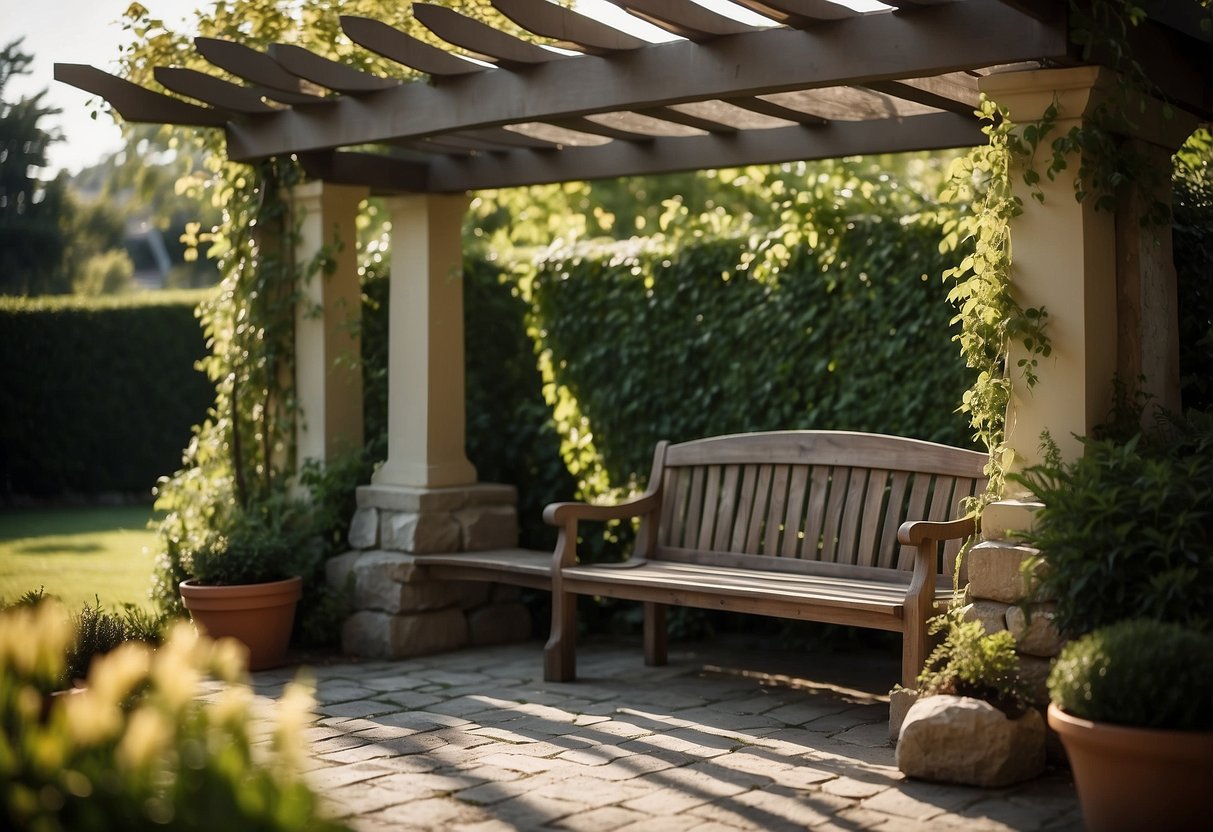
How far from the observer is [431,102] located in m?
5.44

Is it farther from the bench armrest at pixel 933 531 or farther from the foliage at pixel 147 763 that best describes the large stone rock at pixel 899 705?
the foliage at pixel 147 763

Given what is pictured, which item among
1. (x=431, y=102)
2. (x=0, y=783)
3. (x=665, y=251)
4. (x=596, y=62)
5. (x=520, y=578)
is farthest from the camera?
(x=665, y=251)

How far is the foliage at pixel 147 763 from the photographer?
2346 millimetres

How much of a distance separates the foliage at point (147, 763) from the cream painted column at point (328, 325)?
13.4 ft

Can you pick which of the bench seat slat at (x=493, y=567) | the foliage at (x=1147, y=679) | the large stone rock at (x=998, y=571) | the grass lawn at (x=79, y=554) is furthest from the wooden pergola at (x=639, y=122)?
the grass lawn at (x=79, y=554)

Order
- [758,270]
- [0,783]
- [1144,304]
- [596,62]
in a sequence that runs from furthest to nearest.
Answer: [758,270], [596,62], [1144,304], [0,783]

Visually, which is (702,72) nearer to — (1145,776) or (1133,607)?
(1133,607)

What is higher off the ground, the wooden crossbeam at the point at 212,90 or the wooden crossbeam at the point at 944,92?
the wooden crossbeam at the point at 212,90

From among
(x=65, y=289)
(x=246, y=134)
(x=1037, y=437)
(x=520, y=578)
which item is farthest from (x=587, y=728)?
(x=65, y=289)

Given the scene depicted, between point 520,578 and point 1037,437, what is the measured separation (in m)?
2.62

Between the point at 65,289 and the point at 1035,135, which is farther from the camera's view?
the point at 65,289

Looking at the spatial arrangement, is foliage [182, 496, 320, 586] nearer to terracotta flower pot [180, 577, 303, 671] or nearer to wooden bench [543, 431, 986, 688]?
terracotta flower pot [180, 577, 303, 671]

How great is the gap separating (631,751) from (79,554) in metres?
6.01

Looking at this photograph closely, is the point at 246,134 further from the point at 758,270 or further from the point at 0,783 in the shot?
the point at 0,783
